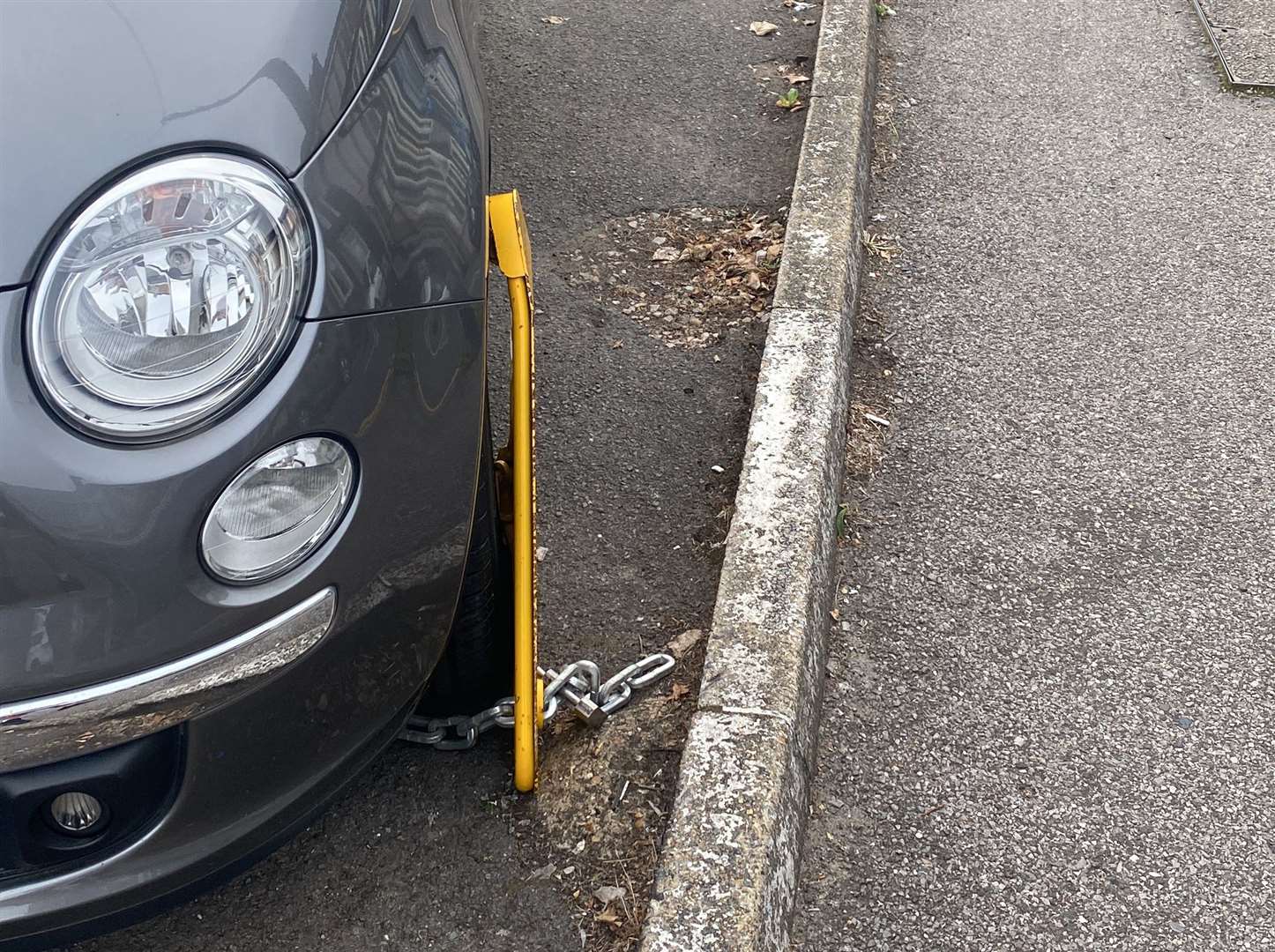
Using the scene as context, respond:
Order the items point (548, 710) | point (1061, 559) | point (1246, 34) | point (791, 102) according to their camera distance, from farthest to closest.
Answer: point (1246, 34) → point (791, 102) → point (1061, 559) → point (548, 710)

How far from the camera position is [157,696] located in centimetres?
129

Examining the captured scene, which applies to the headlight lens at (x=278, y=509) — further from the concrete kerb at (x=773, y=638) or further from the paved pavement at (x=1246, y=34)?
the paved pavement at (x=1246, y=34)

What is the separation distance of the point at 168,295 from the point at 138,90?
0.22 meters

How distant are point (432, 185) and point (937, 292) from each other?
2.09 m

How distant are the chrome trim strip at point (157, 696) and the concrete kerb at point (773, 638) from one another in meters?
0.66

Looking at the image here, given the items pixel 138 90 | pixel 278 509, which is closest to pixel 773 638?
pixel 278 509

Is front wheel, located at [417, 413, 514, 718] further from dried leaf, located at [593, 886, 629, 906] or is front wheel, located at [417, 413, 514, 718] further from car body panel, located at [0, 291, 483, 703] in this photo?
dried leaf, located at [593, 886, 629, 906]

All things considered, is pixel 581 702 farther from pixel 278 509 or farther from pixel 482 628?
pixel 278 509

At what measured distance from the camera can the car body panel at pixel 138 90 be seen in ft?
3.96

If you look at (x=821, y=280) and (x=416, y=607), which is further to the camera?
(x=821, y=280)


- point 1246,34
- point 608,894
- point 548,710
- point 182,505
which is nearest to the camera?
point 182,505

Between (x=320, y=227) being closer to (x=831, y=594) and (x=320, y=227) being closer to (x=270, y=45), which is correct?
(x=270, y=45)

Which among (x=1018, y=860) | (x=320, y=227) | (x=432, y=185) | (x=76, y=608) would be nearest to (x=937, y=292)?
(x=1018, y=860)

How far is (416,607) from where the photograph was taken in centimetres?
153
